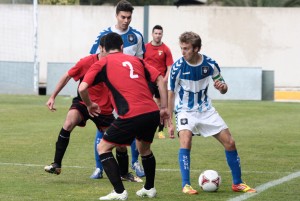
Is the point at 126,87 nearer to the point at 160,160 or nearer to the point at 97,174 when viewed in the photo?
the point at 97,174

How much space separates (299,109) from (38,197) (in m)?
17.6

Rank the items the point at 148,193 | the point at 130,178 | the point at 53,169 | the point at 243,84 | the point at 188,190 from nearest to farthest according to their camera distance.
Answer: the point at 148,193 → the point at 188,190 → the point at 53,169 → the point at 130,178 → the point at 243,84

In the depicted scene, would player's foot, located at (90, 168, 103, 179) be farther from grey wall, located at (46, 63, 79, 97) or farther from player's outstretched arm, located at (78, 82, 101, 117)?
grey wall, located at (46, 63, 79, 97)

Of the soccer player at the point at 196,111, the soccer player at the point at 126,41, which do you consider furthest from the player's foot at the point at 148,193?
the soccer player at the point at 126,41

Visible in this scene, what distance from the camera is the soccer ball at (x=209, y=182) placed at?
31.3ft

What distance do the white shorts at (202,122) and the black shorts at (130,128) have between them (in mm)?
A: 979

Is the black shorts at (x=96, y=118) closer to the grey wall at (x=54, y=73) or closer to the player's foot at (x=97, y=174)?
the player's foot at (x=97, y=174)

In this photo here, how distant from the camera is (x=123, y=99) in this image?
8.58 m

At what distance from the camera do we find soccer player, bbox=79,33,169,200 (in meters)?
8.57

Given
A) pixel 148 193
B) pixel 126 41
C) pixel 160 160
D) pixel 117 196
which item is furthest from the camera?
pixel 160 160

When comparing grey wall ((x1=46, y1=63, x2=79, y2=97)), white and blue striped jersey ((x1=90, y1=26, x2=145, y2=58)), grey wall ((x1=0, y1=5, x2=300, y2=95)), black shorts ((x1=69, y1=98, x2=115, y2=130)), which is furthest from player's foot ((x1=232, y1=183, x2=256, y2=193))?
grey wall ((x1=0, y1=5, x2=300, y2=95))

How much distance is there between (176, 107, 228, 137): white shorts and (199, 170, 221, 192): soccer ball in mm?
469

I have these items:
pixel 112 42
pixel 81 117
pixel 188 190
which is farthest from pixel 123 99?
pixel 81 117

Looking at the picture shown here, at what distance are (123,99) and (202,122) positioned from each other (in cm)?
138
